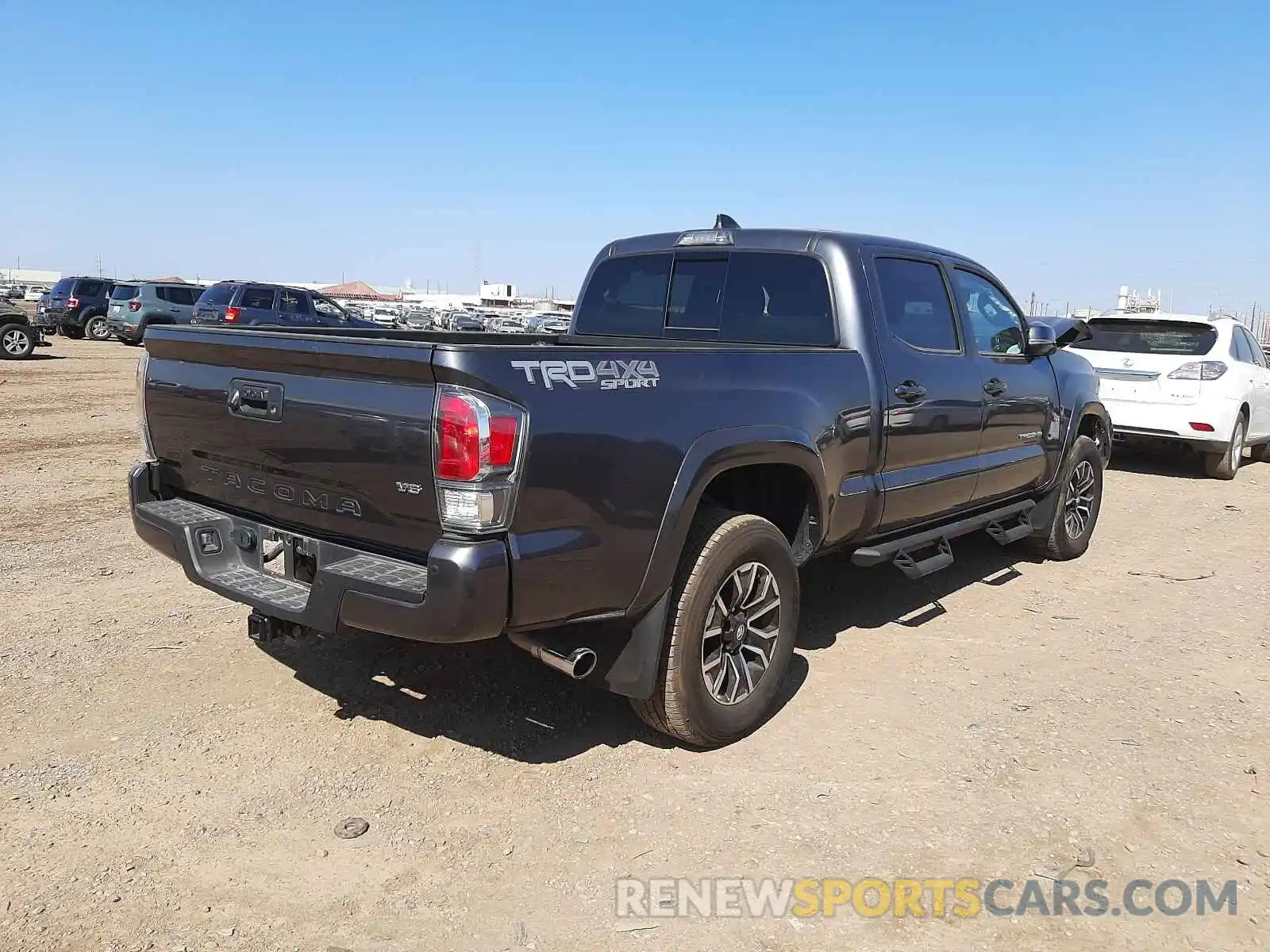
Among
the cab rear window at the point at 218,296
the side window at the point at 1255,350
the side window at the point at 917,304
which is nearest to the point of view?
the side window at the point at 917,304

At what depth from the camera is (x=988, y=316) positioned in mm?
5680

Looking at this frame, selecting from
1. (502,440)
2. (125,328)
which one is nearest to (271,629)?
(502,440)

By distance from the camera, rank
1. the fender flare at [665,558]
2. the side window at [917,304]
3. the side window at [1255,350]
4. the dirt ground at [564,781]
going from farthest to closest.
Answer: the side window at [1255,350]
the side window at [917,304]
the fender flare at [665,558]
the dirt ground at [564,781]

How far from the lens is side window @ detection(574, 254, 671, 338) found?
5.17 m

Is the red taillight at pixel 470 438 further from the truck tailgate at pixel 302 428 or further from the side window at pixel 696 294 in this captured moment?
the side window at pixel 696 294

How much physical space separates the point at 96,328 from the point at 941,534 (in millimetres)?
28153

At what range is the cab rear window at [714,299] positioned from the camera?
15.0 ft

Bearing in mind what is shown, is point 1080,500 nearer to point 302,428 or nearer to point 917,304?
point 917,304

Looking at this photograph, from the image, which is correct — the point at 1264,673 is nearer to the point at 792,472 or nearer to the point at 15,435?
the point at 792,472

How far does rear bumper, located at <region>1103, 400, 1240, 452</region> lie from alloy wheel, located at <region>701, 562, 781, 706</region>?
25.1ft

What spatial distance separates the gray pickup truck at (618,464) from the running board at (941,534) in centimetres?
3

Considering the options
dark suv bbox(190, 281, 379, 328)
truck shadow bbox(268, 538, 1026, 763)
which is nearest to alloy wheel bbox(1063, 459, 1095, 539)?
truck shadow bbox(268, 538, 1026, 763)

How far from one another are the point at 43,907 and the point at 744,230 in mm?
3939

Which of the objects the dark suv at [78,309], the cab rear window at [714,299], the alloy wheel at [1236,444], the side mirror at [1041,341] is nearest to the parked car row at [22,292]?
the dark suv at [78,309]
